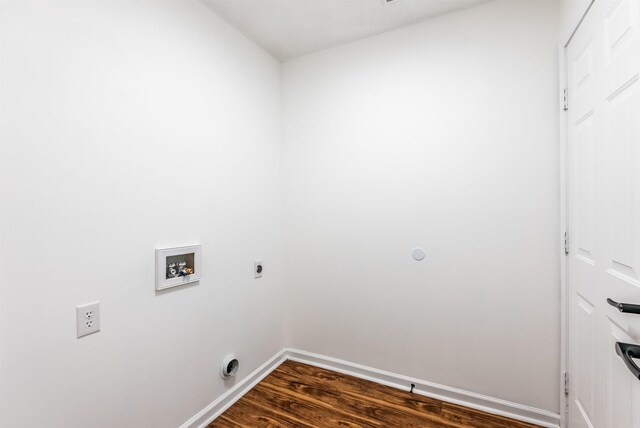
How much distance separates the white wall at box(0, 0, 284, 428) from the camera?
1.07 metres

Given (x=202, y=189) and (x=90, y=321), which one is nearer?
(x=90, y=321)

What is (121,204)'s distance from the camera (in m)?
1.38

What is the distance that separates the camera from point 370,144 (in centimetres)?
217

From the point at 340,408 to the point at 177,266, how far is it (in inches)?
53.7

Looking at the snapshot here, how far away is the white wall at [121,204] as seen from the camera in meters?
1.07

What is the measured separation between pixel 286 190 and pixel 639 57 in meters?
2.08

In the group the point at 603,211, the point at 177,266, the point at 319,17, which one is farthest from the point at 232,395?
the point at 319,17

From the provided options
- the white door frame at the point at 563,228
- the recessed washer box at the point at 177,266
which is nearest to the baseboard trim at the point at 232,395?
the recessed washer box at the point at 177,266

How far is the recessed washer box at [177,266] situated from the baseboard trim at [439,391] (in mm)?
1274

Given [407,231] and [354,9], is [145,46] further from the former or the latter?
[407,231]

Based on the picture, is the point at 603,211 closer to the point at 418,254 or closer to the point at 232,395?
the point at 418,254

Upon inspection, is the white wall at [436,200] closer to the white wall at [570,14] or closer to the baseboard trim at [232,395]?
the white wall at [570,14]

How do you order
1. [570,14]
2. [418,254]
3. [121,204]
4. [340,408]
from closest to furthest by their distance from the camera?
1. [121,204]
2. [570,14]
3. [340,408]
4. [418,254]

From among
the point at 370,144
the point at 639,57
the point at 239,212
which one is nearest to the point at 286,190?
the point at 239,212
